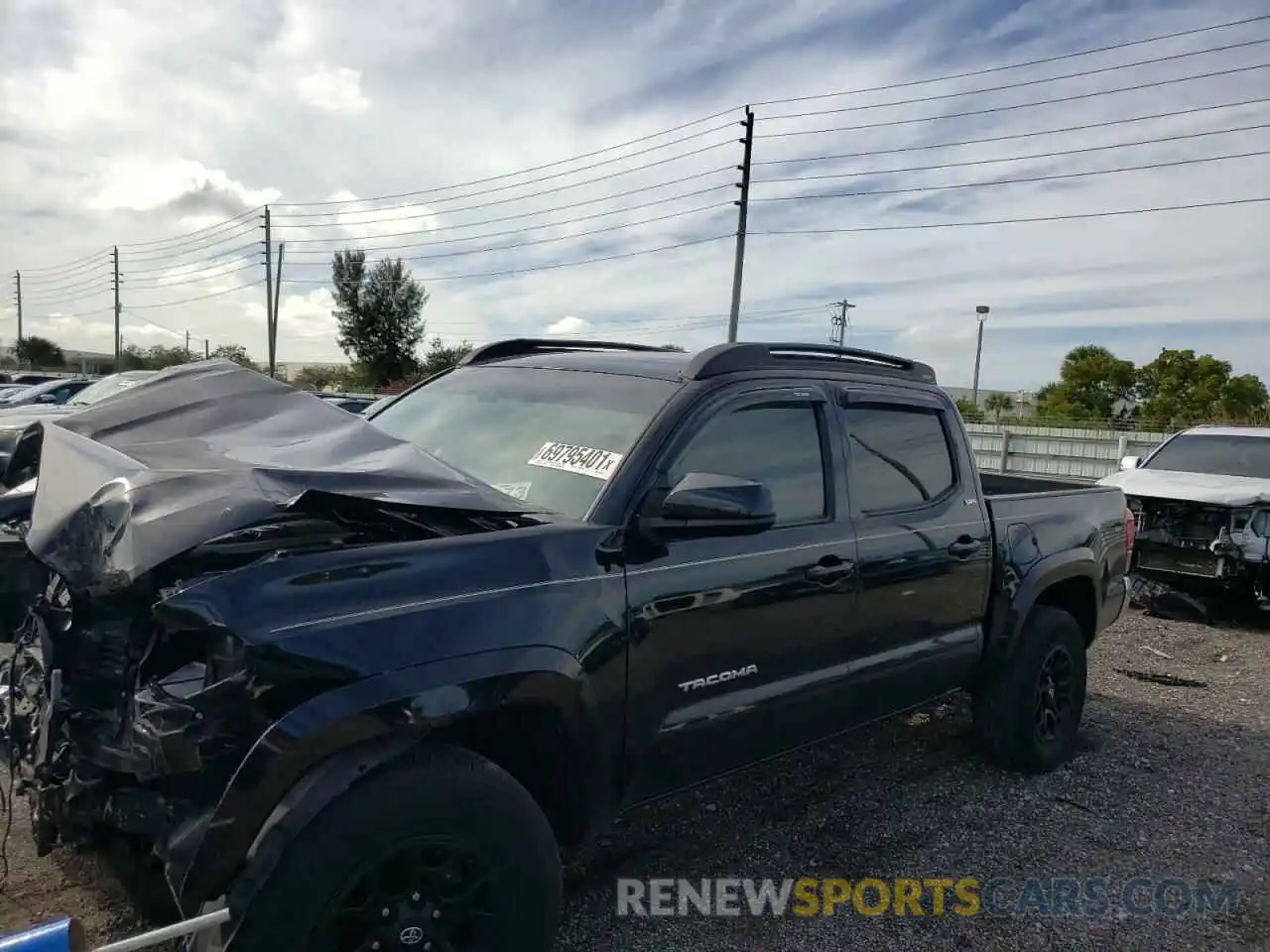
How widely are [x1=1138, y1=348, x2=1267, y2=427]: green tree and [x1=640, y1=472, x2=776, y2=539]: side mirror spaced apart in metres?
38.1

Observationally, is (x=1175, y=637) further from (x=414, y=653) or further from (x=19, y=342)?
(x=19, y=342)

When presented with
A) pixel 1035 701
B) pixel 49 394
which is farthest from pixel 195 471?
pixel 49 394

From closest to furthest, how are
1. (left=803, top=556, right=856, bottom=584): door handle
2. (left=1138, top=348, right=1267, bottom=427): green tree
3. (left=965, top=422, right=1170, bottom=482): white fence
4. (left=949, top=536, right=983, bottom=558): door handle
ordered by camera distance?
1. (left=803, top=556, right=856, bottom=584): door handle
2. (left=949, top=536, right=983, bottom=558): door handle
3. (left=965, top=422, right=1170, bottom=482): white fence
4. (left=1138, top=348, right=1267, bottom=427): green tree

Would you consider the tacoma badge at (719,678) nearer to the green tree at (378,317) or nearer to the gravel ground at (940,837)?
the gravel ground at (940,837)

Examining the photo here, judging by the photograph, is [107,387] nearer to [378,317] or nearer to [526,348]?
[526,348]

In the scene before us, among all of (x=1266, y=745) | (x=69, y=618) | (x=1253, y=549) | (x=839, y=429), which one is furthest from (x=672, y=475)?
(x=1253, y=549)

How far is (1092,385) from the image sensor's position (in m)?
44.3

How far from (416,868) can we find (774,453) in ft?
6.02

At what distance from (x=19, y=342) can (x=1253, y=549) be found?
3018 inches

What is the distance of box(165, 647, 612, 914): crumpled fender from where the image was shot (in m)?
2.03

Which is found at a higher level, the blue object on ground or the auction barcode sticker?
the auction barcode sticker

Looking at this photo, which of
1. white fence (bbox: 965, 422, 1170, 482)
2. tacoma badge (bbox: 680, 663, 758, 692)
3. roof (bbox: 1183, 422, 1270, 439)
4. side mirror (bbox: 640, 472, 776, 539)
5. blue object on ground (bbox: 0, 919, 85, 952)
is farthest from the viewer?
white fence (bbox: 965, 422, 1170, 482)

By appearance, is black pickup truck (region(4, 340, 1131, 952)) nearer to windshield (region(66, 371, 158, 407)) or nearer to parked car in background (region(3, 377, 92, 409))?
windshield (region(66, 371, 158, 407))

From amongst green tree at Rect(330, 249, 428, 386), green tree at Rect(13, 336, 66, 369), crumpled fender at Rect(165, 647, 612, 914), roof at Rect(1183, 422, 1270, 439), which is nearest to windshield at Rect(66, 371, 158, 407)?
roof at Rect(1183, 422, 1270, 439)
